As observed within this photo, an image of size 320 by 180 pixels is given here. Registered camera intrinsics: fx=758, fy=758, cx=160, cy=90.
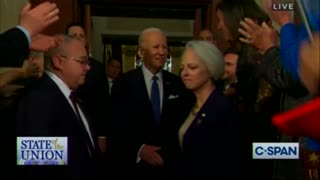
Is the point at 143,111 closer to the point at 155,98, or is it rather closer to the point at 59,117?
the point at 155,98

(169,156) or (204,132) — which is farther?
(169,156)

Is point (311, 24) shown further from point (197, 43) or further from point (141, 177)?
point (141, 177)

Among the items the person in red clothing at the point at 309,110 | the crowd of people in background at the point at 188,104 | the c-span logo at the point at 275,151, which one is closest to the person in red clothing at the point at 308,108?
the person in red clothing at the point at 309,110

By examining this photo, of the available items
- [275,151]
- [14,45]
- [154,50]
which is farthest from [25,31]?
[154,50]

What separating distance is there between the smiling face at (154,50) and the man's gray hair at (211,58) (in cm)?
74

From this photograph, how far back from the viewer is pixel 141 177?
12.7ft

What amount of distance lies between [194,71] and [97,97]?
102 centimetres

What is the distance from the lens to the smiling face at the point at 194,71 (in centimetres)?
326

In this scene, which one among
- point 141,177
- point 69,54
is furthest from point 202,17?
point 69,54

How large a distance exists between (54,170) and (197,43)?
32.6 inches

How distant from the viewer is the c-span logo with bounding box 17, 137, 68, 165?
10.4 feet

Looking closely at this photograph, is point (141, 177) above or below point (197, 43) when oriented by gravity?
below

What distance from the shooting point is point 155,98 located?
392 cm

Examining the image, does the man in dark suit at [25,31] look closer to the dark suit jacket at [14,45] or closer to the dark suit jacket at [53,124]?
the dark suit jacket at [14,45]
